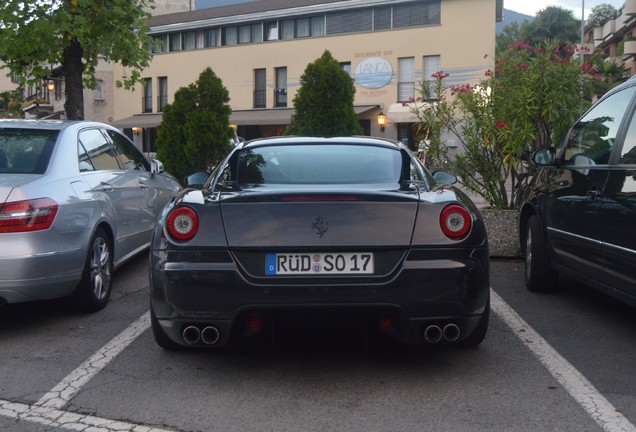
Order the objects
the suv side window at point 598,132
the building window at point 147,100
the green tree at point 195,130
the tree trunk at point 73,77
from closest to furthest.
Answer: the suv side window at point 598,132
the tree trunk at point 73,77
the green tree at point 195,130
the building window at point 147,100

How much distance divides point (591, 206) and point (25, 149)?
4112 mm

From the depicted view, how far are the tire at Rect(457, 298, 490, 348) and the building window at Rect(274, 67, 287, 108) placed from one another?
112 feet

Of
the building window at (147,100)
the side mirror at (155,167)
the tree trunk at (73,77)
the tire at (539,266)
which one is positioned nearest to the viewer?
the tire at (539,266)

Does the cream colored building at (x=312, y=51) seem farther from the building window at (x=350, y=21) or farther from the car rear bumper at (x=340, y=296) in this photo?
the car rear bumper at (x=340, y=296)

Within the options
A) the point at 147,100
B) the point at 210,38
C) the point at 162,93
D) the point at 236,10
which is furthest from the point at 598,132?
the point at 147,100

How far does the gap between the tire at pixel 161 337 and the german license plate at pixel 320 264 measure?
86 centimetres

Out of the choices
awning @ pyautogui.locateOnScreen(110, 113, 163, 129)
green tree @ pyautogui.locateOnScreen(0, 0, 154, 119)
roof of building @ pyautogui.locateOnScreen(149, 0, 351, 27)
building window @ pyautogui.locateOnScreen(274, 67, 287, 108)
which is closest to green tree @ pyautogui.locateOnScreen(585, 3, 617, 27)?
roof of building @ pyautogui.locateOnScreen(149, 0, 351, 27)

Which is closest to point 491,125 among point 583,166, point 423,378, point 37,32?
point 583,166

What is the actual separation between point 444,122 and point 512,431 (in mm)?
6349

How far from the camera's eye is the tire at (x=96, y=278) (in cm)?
554

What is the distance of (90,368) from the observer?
4395 millimetres

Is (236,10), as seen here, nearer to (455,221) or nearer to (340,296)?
(455,221)

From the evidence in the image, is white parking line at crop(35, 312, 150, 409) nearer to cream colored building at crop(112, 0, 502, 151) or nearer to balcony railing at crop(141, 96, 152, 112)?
cream colored building at crop(112, 0, 502, 151)

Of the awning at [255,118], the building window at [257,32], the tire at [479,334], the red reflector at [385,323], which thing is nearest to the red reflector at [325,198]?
the red reflector at [385,323]
